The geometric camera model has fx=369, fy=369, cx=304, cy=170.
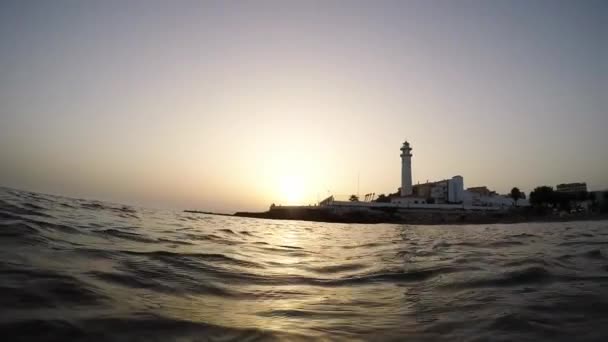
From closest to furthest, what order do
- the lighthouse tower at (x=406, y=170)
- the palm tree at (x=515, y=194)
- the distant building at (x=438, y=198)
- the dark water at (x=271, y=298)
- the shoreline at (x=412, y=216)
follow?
1. the dark water at (x=271, y=298)
2. the shoreline at (x=412, y=216)
3. the distant building at (x=438, y=198)
4. the lighthouse tower at (x=406, y=170)
5. the palm tree at (x=515, y=194)

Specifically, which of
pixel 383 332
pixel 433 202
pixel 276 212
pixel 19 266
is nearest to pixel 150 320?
pixel 383 332

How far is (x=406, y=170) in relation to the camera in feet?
237

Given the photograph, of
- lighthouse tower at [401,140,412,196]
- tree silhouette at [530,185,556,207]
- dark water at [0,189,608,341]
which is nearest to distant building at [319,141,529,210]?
lighthouse tower at [401,140,412,196]

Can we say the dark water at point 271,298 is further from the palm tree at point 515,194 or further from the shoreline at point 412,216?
the palm tree at point 515,194

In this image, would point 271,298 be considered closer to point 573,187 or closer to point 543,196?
point 543,196

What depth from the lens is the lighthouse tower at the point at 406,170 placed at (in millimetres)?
71562

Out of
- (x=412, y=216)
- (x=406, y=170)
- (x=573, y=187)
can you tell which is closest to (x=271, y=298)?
(x=412, y=216)

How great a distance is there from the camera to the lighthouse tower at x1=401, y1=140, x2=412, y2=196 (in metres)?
71.6

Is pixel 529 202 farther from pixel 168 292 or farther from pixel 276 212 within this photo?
pixel 168 292

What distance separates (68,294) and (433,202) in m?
71.9

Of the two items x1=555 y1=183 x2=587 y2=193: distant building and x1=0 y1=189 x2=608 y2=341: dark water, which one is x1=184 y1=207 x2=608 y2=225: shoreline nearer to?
x1=555 y1=183 x2=587 y2=193: distant building

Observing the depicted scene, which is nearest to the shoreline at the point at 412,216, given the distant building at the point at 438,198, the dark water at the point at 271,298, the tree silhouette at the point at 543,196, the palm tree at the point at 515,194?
the distant building at the point at 438,198

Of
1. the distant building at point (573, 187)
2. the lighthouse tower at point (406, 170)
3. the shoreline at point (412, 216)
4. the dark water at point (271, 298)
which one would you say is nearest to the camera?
the dark water at point (271, 298)

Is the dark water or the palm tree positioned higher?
the palm tree
